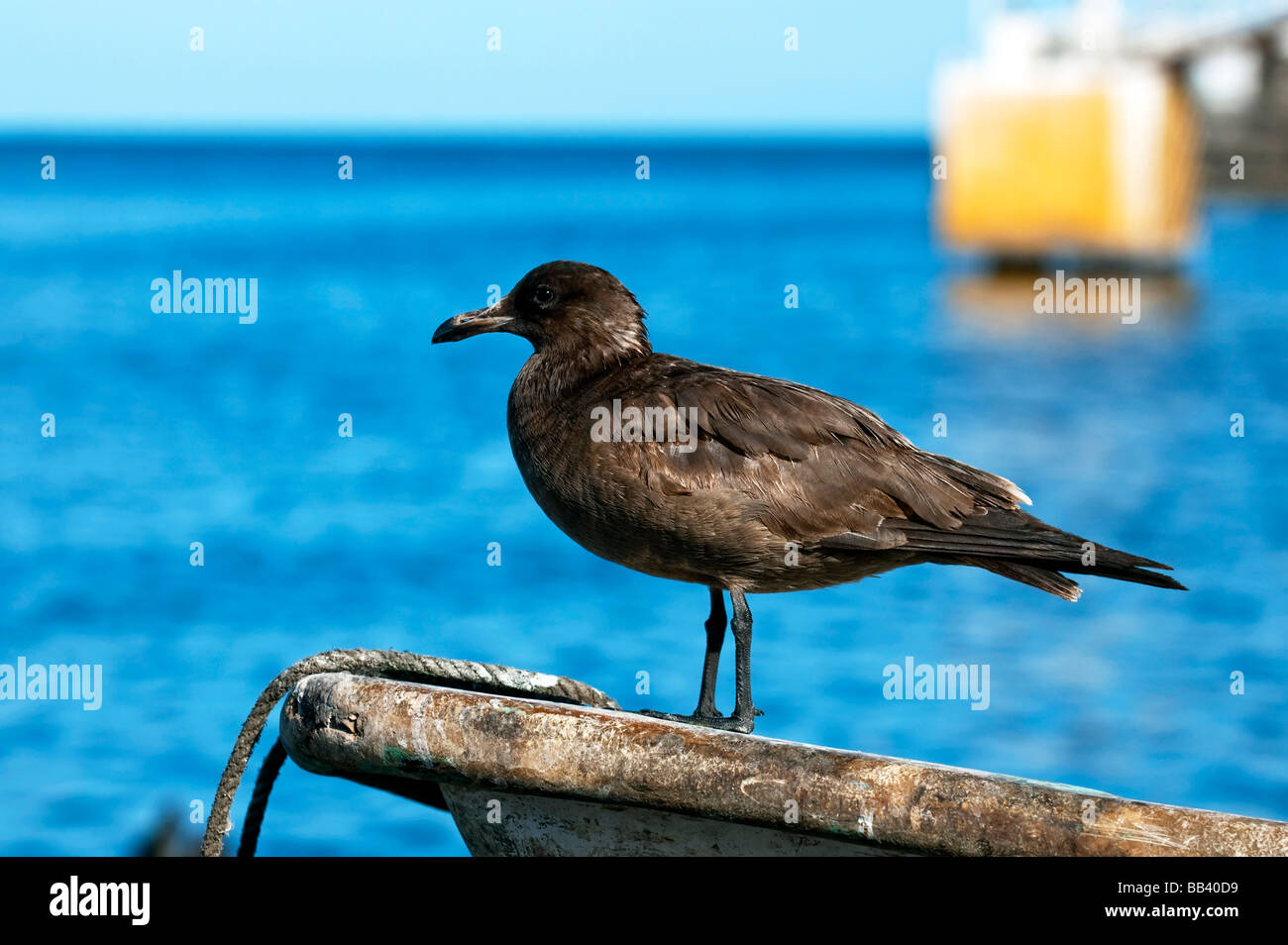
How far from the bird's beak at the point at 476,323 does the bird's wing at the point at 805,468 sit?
67cm

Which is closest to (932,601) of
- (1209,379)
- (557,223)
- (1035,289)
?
(1209,379)

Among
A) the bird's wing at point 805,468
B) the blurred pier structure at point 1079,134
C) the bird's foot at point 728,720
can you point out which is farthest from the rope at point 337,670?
the blurred pier structure at point 1079,134

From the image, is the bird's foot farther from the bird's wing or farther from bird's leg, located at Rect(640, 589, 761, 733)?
the bird's wing

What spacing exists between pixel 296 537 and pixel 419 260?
1543 inches

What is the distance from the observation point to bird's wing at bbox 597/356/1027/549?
14.9 ft

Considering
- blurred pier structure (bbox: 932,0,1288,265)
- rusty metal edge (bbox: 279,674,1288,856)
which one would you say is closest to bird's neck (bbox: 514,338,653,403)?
rusty metal edge (bbox: 279,674,1288,856)

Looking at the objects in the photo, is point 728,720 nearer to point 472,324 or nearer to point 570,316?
point 570,316

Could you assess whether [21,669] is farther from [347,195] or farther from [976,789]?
[347,195]

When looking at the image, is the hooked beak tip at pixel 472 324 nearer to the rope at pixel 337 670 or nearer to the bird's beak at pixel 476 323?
the bird's beak at pixel 476 323

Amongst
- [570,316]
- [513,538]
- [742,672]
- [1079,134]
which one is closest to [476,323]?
[570,316]

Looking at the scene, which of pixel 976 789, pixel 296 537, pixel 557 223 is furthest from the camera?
pixel 557 223

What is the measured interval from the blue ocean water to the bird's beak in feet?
24.2

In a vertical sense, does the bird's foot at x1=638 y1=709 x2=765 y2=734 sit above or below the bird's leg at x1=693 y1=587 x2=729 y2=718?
below

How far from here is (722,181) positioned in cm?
14875
